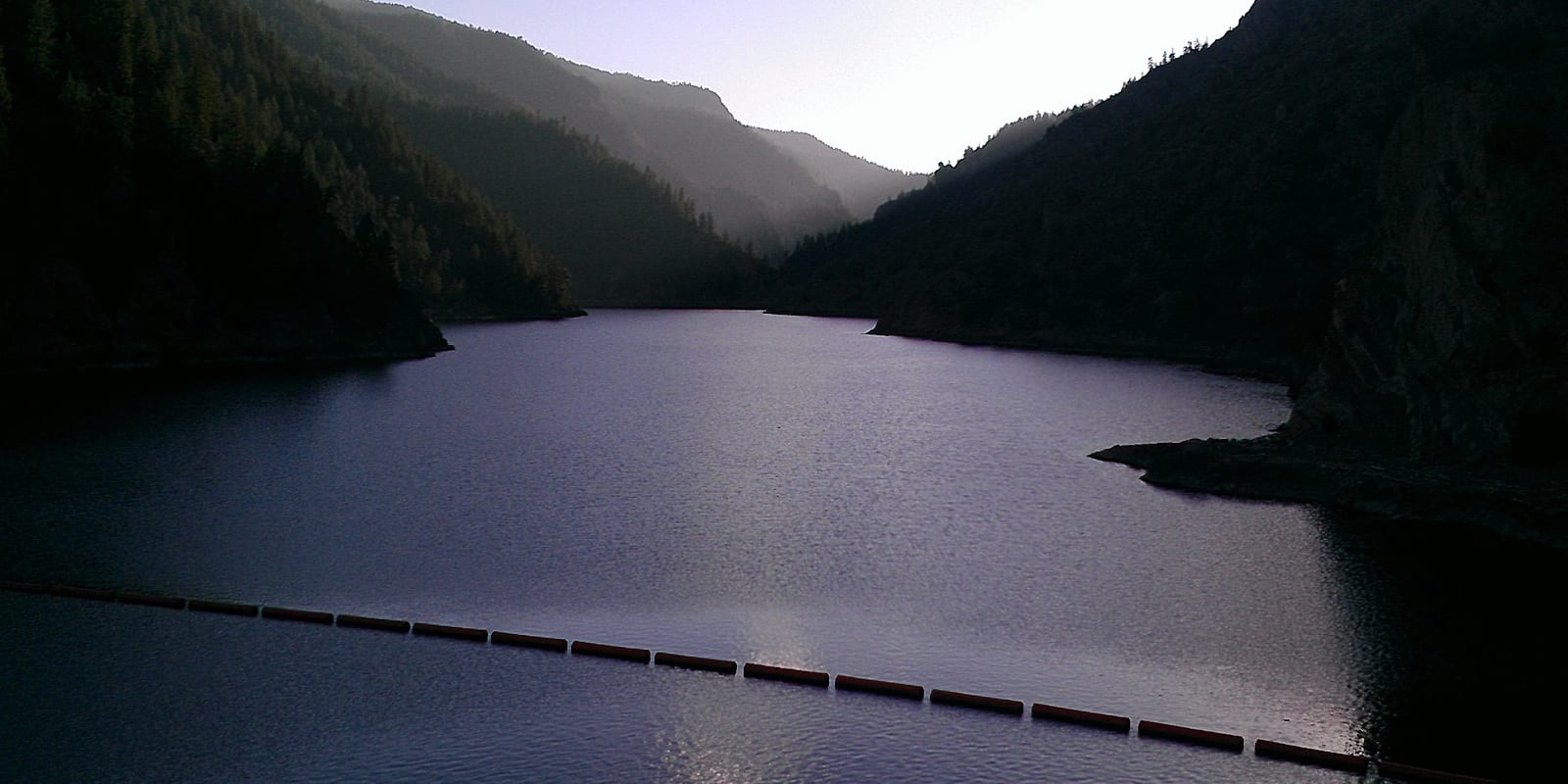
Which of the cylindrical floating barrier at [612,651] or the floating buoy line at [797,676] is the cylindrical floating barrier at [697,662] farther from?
the cylindrical floating barrier at [612,651]

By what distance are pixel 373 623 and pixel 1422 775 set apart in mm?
36216

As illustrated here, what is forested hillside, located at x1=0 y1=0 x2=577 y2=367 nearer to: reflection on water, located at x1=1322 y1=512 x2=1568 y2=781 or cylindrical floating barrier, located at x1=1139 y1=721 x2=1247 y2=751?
cylindrical floating barrier, located at x1=1139 y1=721 x2=1247 y2=751

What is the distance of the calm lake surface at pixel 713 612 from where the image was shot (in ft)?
116

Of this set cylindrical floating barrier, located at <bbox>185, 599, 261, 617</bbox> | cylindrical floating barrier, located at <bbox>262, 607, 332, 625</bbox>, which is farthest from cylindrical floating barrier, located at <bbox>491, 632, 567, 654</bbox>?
cylindrical floating barrier, located at <bbox>185, 599, 261, 617</bbox>

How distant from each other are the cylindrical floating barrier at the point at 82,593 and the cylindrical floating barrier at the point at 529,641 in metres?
17.3

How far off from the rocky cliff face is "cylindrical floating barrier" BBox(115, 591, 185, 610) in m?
65.2

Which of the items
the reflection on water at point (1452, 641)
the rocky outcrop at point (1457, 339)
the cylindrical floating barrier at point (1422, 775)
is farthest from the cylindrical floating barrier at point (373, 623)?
the rocky outcrop at point (1457, 339)

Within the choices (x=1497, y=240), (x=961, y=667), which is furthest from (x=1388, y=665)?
(x=1497, y=240)

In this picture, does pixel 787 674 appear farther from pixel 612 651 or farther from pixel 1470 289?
pixel 1470 289

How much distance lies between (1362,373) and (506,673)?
61033 millimetres

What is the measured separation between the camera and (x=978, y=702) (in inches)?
1535

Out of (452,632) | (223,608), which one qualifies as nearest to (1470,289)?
(452,632)

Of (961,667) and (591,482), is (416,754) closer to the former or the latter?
(961,667)

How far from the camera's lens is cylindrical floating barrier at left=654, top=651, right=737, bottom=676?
138ft
